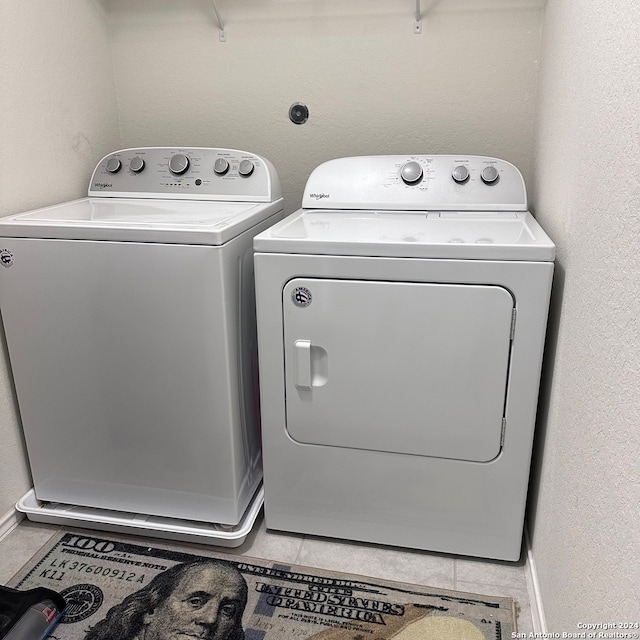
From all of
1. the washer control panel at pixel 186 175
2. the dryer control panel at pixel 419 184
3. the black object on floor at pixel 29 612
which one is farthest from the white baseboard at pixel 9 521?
the dryer control panel at pixel 419 184

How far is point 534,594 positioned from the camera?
4.60 feet

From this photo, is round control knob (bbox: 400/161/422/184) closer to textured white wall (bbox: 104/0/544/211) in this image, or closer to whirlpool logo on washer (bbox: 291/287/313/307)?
textured white wall (bbox: 104/0/544/211)

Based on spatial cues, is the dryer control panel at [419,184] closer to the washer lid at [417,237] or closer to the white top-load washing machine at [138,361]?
the washer lid at [417,237]

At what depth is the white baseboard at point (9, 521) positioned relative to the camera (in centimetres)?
167

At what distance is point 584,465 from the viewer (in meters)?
1.05

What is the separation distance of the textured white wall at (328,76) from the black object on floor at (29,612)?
1.44m

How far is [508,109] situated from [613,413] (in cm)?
132

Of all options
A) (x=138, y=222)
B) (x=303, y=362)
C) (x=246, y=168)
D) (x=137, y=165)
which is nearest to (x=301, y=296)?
(x=303, y=362)

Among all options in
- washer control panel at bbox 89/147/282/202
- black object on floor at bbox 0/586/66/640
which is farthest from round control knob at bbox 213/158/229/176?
black object on floor at bbox 0/586/66/640

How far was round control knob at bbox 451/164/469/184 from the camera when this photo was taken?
5.80 ft

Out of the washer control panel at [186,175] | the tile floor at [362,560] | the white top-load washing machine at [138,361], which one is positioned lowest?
the tile floor at [362,560]

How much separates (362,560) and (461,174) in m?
1.16

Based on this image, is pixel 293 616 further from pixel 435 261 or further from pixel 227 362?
pixel 435 261

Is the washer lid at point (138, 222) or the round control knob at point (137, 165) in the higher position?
the round control knob at point (137, 165)
